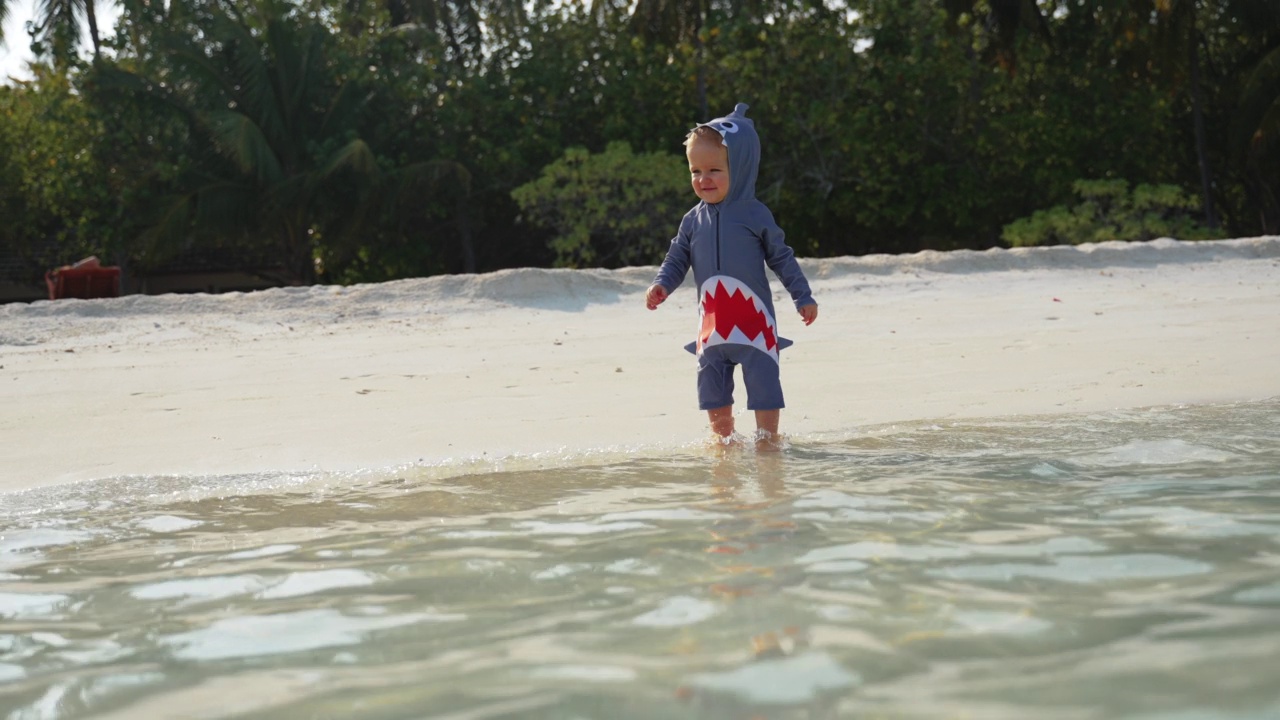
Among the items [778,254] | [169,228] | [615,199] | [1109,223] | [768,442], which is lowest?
[768,442]

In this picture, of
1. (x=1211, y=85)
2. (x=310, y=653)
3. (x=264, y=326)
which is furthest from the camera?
(x=1211, y=85)

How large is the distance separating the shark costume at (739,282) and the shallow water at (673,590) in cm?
39

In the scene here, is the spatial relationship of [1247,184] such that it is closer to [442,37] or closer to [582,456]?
[442,37]

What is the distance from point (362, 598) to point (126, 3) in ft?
69.9

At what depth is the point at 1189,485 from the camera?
3.96 metres

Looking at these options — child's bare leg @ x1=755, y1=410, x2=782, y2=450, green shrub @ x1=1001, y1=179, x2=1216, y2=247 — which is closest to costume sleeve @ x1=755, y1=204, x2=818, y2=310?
child's bare leg @ x1=755, y1=410, x2=782, y2=450

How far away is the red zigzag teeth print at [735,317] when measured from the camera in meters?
4.91

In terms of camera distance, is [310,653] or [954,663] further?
[310,653]

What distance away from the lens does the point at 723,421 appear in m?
5.07

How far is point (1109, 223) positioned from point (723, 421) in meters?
14.3

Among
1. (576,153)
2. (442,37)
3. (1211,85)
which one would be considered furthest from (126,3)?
(1211,85)

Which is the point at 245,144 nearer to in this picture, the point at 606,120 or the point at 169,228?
the point at 169,228

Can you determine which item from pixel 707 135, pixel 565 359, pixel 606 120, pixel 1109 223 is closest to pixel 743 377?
pixel 707 135

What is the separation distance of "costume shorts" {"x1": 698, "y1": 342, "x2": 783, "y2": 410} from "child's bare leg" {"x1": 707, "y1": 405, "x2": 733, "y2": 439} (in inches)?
1.5
